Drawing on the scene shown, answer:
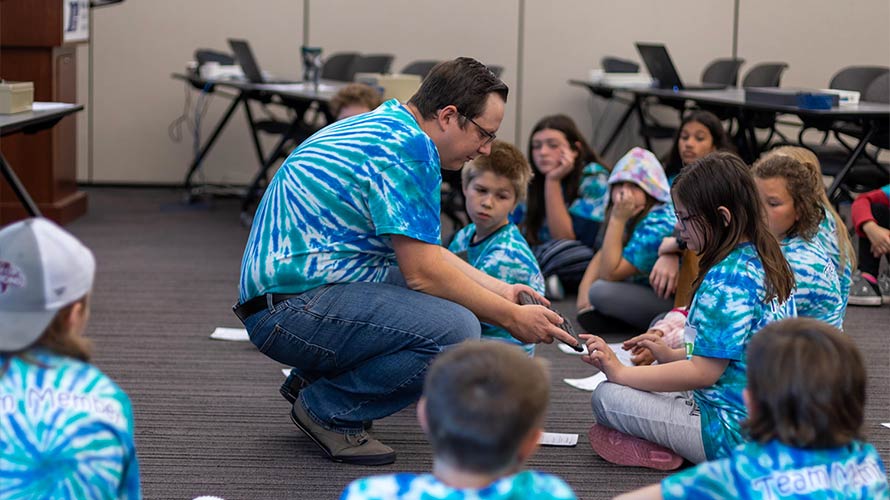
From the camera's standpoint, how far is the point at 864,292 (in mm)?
4441

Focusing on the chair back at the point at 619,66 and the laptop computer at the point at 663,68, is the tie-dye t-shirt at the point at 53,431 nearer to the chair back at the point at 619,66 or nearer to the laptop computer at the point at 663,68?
the laptop computer at the point at 663,68

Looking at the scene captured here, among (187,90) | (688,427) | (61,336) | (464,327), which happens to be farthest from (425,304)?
(187,90)

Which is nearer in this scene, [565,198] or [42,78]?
[565,198]

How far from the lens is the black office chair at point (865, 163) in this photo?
17.1ft

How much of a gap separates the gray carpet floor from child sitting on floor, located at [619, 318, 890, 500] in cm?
90

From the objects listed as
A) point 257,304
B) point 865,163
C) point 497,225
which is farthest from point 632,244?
point 865,163

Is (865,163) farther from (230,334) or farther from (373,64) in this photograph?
(230,334)

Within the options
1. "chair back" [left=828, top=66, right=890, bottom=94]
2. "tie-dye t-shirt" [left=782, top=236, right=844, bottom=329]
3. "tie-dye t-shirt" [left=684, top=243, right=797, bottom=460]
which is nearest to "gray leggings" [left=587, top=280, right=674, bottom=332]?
"tie-dye t-shirt" [left=782, top=236, right=844, bottom=329]

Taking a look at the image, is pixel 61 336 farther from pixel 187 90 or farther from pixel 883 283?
pixel 187 90

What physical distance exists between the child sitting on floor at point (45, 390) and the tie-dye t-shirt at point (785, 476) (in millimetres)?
749

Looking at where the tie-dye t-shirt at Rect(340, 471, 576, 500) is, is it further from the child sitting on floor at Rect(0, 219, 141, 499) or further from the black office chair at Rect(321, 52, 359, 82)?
the black office chair at Rect(321, 52, 359, 82)

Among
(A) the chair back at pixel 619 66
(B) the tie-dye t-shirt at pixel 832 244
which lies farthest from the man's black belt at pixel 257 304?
(A) the chair back at pixel 619 66

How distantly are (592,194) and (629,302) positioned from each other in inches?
29.9

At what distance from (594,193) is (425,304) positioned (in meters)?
2.20
